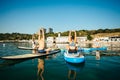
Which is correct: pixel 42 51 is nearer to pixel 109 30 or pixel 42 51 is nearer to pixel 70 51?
pixel 70 51

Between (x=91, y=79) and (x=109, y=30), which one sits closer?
(x=91, y=79)

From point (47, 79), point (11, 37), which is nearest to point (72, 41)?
point (47, 79)

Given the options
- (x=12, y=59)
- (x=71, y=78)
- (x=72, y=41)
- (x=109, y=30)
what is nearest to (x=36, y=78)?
(x=71, y=78)

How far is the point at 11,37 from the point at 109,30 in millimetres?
155836

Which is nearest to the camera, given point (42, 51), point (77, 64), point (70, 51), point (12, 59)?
point (77, 64)

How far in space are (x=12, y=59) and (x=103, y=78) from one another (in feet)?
41.2

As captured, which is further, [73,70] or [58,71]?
[73,70]

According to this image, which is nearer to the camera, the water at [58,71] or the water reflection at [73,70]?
the water at [58,71]

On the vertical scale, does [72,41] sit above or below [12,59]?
above

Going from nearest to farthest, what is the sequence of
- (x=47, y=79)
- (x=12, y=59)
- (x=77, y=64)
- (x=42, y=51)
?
1. (x=47, y=79)
2. (x=77, y=64)
3. (x=12, y=59)
4. (x=42, y=51)

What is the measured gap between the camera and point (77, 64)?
625 inches

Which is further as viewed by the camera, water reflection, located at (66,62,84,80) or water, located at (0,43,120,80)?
water reflection, located at (66,62,84,80)

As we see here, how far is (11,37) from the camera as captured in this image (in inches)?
7544

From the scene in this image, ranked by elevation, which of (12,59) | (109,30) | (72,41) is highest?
(109,30)
